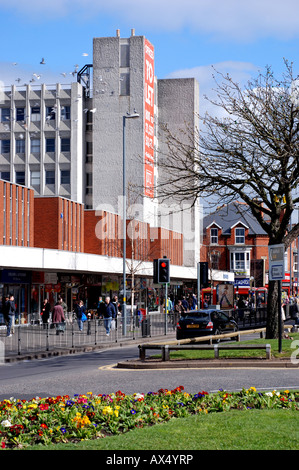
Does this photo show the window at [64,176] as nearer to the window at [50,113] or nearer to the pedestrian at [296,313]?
the window at [50,113]

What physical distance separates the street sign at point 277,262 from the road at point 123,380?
301 cm

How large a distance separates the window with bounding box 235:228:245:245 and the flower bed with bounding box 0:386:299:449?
101 metres

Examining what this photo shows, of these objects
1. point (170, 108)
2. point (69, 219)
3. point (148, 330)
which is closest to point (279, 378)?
point (148, 330)

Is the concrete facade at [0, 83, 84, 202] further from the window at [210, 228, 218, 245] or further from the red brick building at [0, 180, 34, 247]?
the window at [210, 228, 218, 245]

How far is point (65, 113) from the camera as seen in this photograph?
76188mm

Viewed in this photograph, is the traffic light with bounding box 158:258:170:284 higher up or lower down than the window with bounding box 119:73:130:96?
lower down

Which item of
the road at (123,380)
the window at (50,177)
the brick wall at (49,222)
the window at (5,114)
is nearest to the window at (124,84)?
the window at (50,177)

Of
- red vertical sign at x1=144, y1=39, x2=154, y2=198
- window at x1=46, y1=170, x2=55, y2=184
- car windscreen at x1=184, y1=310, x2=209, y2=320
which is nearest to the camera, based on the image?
car windscreen at x1=184, y1=310, x2=209, y2=320

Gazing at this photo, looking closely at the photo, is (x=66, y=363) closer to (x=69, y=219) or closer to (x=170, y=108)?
(x=69, y=219)

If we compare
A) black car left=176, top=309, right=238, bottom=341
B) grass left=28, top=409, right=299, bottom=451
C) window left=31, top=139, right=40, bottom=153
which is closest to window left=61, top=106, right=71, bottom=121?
window left=31, top=139, right=40, bottom=153

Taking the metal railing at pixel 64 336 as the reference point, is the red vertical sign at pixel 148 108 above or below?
above

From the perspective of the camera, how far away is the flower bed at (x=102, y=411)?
27.2ft

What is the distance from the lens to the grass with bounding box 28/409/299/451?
747 cm
